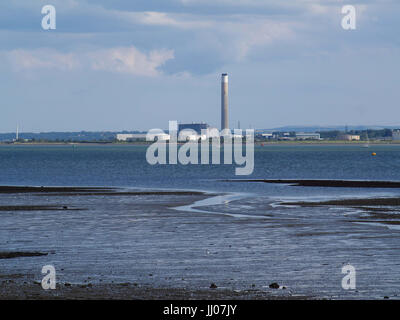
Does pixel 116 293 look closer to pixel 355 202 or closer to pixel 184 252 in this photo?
pixel 184 252

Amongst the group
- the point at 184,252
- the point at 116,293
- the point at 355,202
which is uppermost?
the point at 355,202

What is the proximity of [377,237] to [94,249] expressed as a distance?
14.1 m

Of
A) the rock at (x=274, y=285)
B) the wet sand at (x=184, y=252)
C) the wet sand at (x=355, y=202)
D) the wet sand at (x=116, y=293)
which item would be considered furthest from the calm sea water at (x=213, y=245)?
the wet sand at (x=355, y=202)

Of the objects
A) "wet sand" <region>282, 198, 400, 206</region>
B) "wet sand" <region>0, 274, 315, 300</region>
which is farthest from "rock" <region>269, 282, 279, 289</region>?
"wet sand" <region>282, 198, 400, 206</region>

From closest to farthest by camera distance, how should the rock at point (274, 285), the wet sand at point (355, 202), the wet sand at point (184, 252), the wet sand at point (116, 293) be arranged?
the wet sand at point (116, 293), the wet sand at point (184, 252), the rock at point (274, 285), the wet sand at point (355, 202)

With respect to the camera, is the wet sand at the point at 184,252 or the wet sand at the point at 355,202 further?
the wet sand at the point at 355,202

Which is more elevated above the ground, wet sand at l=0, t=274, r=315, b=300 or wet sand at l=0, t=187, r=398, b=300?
wet sand at l=0, t=187, r=398, b=300

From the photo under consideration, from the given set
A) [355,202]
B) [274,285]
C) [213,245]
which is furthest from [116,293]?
[355,202]

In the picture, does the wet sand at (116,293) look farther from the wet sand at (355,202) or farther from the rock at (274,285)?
the wet sand at (355,202)

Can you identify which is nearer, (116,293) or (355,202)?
(116,293)

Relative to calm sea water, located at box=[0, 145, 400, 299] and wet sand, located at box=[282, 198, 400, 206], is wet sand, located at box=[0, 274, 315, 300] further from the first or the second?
wet sand, located at box=[282, 198, 400, 206]

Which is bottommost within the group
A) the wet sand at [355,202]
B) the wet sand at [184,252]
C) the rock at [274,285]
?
the rock at [274,285]
